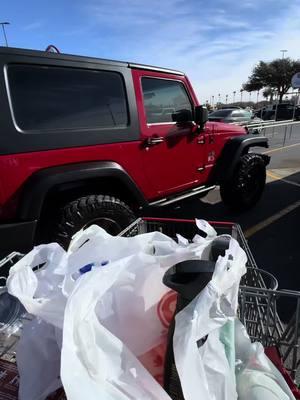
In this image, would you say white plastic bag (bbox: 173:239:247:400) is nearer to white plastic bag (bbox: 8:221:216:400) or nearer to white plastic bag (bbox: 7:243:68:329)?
white plastic bag (bbox: 8:221:216:400)

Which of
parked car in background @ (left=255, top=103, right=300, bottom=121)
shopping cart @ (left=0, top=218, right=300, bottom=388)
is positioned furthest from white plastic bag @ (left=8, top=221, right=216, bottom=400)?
parked car in background @ (left=255, top=103, right=300, bottom=121)

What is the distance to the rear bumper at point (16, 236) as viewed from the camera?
2502mm

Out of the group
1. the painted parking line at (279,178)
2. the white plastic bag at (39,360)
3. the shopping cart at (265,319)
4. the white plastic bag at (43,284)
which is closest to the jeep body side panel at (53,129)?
the shopping cart at (265,319)

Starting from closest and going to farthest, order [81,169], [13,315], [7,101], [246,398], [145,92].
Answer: [246,398], [13,315], [7,101], [81,169], [145,92]

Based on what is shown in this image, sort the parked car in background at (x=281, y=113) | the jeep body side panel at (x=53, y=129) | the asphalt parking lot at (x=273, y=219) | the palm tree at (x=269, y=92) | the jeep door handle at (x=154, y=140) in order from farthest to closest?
the palm tree at (x=269, y=92) < the parked car in background at (x=281, y=113) < the asphalt parking lot at (x=273, y=219) < the jeep door handle at (x=154, y=140) < the jeep body side panel at (x=53, y=129)

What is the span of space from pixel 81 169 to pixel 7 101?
0.73m

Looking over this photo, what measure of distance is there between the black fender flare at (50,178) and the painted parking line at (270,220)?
212 cm

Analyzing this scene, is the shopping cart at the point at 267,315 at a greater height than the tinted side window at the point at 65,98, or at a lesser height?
lesser

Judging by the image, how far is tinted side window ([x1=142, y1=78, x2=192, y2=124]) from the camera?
3477 mm

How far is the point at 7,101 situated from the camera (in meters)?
2.48

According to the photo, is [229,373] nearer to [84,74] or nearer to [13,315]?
[13,315]

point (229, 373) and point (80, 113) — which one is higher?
point (80, 113)

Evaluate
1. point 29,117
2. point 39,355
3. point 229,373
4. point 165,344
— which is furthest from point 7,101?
point 229,373

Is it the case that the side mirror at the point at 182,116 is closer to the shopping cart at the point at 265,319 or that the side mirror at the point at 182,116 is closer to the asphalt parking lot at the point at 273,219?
the asphalt parking lot at the point at 273,219
